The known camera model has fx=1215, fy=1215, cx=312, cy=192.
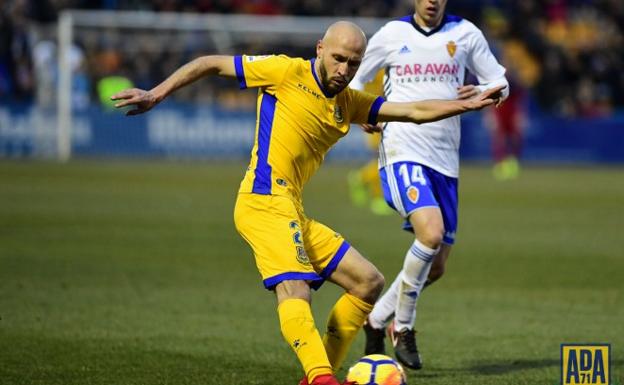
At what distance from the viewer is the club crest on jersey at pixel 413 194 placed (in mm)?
8469

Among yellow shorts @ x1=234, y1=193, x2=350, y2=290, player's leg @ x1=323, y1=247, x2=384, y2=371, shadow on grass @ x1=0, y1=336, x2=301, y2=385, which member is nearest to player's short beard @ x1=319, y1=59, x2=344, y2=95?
yellow shorts @ x1=234, y1=193, x2=350, y2=290

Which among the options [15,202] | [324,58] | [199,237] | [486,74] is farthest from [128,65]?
[324,58]

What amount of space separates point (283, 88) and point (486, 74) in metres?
2.61

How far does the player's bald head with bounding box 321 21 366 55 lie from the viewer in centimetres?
655

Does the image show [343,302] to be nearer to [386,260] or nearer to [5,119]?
[386,260]

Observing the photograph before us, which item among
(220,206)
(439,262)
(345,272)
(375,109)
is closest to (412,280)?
(439,262)

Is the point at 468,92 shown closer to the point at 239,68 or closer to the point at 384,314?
the point at 239,68

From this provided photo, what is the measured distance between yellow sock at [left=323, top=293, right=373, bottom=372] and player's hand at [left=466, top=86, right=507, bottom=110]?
1307mm

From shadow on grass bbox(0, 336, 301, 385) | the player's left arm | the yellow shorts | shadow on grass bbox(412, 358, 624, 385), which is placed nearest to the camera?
the yellow shorts

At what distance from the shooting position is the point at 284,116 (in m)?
6.87

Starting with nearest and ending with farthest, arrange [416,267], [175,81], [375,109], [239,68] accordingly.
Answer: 1. [175,81]
2. [239,68]
3. [375,109]
4. [416,267]

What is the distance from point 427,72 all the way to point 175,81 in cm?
276

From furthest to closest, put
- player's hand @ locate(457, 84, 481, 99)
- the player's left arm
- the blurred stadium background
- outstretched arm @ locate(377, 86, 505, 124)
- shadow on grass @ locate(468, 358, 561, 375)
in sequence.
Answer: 1. the player's left arm
2. the blurred stadium background
3. shadow on grass @ locate(468, 358, 561, 375)
4. player's hand @ locate(457, 84, 481, 99)
5. outstretched arm @ locate(377, 86, 505, 124)

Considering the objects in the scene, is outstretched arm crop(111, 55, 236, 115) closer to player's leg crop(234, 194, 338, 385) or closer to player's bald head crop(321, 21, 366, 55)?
player's bald head crop(321, 21, 366, 55)
